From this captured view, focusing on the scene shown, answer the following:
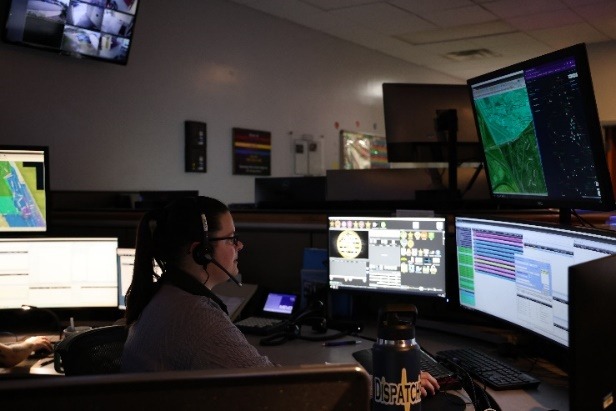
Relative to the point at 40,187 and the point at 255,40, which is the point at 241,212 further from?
the point at 255,40

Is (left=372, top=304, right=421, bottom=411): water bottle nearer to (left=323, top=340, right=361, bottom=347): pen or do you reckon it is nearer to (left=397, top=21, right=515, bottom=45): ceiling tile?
(left=323, top=340, right=361, bottom=347): pen

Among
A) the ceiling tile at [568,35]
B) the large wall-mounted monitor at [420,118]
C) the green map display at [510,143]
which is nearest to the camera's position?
the green map display at [510,143]

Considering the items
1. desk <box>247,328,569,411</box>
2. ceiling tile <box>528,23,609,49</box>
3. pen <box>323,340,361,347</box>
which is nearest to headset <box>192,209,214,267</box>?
desk <box>247,328,569,411</box>

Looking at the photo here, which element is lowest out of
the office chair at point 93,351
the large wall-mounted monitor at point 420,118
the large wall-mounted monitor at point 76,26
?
the office chair at point 93,351

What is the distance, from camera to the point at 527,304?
5.40 feet

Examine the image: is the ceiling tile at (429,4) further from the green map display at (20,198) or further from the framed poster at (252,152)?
the green map display at (20,198)

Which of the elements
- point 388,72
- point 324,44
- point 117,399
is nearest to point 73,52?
point 324,44

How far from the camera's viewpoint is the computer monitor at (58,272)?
2322 millimetres

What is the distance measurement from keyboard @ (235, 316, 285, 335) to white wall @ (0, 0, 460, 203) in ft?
7.08

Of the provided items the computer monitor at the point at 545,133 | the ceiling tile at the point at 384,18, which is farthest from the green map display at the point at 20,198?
the ceiling tile at the point at 384,18

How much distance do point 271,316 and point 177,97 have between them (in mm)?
2718

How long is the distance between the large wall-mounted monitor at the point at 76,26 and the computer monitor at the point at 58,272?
1733 mm

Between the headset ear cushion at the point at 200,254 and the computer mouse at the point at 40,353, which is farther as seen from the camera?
the computer mouse at the point at 40,353

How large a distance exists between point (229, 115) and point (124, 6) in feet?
4.55
